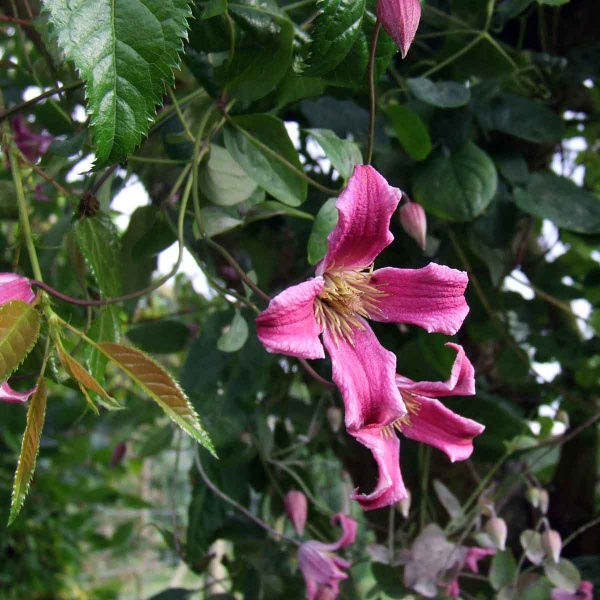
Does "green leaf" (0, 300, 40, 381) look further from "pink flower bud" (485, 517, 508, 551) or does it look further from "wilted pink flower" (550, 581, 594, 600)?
"wilted pink flower" (550, 581, 594, 600)

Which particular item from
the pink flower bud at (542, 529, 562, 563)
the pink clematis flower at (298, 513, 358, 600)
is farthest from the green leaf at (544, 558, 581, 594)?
the pink clematis flower at (298, 513, 358, 600)

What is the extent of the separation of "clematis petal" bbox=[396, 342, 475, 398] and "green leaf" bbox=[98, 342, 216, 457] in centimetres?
14

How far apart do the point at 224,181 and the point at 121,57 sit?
21 centimetres

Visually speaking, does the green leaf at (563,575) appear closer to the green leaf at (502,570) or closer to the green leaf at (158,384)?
the green leaf at (502,570)

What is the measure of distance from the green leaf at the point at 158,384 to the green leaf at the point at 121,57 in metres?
0.10

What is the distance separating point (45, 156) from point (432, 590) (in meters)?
0.52

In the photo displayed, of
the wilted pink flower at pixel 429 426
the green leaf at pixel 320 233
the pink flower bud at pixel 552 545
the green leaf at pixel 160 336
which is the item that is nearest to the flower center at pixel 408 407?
the wilted pink flower at pixel 429 426

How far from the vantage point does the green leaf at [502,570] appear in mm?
720

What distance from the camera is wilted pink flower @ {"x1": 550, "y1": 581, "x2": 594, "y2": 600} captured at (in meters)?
0.70

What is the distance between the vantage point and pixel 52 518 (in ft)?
5.97

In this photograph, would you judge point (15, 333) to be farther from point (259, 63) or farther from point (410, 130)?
point (410, 130)

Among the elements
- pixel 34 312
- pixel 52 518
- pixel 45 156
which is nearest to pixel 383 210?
pixel 34 312

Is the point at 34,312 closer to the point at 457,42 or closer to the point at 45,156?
the point at 45,156

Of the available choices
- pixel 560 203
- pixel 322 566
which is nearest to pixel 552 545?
pixel 322 566
